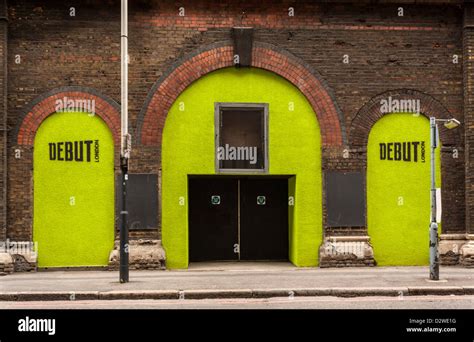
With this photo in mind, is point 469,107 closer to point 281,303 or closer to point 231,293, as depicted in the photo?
point 281,303

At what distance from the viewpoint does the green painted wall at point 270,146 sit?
16422mm

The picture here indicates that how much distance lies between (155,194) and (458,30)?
9.12 metres

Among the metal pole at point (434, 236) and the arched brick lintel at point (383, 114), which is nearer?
the metal pole at point (434, 236)

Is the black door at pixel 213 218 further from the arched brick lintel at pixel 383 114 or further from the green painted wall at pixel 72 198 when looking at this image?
the arched brick lintel at pixel 383 114

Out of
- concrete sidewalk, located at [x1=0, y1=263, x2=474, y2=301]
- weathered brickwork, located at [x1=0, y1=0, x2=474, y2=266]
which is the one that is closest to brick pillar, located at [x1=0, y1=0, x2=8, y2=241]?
weathered brickwork, located at [x1=0, y1=0, x2=474, y2=266]

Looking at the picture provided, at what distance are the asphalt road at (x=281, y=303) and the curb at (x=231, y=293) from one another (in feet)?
0.62

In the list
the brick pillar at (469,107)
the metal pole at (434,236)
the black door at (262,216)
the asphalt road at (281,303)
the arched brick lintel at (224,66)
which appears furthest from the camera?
the black door at (262,216)

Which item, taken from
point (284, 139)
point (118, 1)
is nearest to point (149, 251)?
point (284, 139)

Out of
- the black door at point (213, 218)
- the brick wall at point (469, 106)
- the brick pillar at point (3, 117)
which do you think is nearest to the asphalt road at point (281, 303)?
the brick pillar at point (3, 117)

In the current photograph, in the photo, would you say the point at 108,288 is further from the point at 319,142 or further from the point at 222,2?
the point at 222,2

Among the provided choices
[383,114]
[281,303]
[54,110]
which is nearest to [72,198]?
[54,110]

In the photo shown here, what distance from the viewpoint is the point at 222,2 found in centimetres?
1661

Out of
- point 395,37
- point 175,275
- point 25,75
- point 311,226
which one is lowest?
point 175,275

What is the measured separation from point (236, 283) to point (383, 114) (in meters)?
6.48
